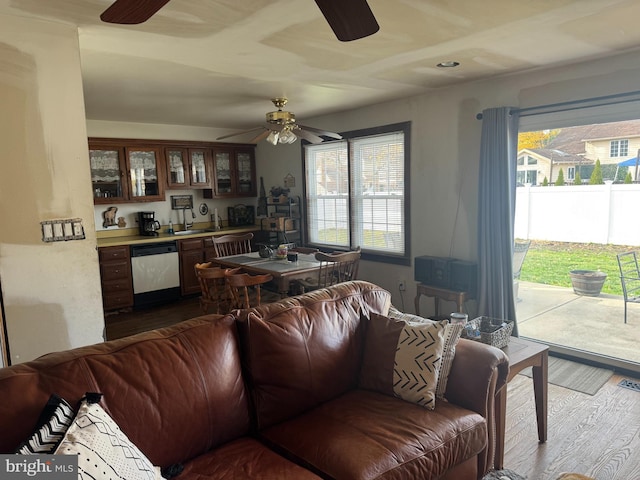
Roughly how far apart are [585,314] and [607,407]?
1.26 meters

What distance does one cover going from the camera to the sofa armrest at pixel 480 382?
2.01m

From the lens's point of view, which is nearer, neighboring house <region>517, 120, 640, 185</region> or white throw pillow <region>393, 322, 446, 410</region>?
white throw pillow <region>393, 322, 446, 410</region>

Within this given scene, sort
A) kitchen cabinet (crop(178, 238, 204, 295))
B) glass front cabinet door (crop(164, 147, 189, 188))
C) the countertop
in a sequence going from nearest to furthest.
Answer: the countertop, kitchen cabinet (crop(178, 238, 204, 295)), glass front cabinet door (crop(164, 147, 189, 188))

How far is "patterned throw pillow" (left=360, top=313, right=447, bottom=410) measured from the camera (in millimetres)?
2020

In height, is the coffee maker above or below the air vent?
above

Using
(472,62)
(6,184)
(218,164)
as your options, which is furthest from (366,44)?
(218,164)

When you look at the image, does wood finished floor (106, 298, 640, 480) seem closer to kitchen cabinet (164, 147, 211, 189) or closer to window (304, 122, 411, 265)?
window (304, 122, 411, 265)

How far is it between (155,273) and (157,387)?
4.29 metres

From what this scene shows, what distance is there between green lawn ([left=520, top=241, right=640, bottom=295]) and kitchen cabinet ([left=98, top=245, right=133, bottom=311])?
14.9ft

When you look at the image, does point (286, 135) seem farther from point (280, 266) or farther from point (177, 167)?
point (177, 167)

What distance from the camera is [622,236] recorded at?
11.5ft

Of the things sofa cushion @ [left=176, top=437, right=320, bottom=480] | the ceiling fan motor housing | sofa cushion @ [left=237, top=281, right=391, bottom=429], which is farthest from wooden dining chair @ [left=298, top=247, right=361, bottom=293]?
sofa cushion @ [left=176, top=437, right=320, bottom=480]

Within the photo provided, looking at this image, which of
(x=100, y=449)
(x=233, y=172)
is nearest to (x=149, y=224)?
(x=233, y=172)

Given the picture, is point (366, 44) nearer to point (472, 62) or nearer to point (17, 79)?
point (472, 62)
